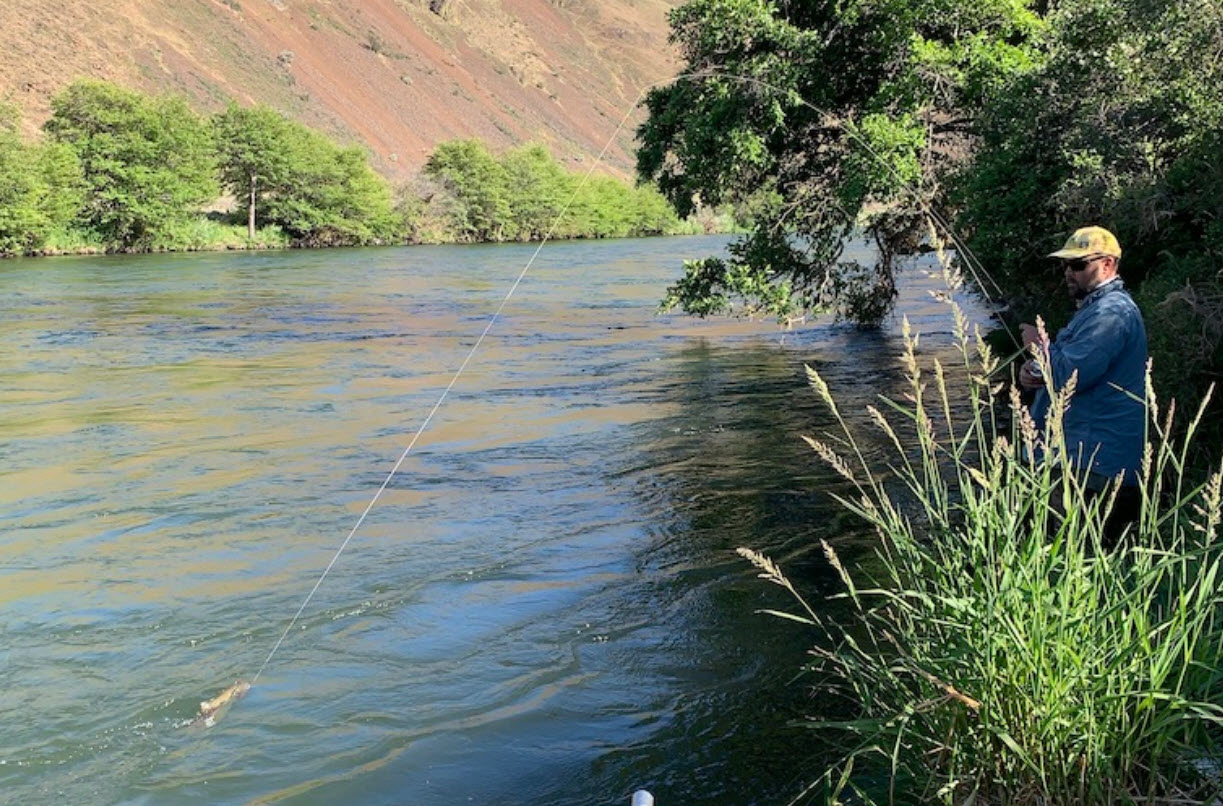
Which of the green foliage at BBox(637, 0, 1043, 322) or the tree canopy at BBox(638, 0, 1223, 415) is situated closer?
the tree canopy at BBox(638, 0, 1223, 415)

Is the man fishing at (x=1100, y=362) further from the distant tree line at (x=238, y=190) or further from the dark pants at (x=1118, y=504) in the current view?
the distant tree line at (x=238, y=190)

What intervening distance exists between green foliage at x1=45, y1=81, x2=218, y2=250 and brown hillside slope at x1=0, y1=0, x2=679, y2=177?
16003 millimetres

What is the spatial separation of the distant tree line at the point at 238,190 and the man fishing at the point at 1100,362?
157 ft

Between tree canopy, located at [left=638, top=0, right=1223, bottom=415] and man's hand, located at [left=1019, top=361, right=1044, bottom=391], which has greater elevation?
tree canopy, located at [left=638, top=0, right=1223, bottom=415]

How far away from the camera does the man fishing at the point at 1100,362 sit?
4781mm

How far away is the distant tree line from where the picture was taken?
172 feet

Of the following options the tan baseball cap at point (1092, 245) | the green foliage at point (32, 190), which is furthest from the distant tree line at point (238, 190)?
the tan baseball cap at point (1092, 245)

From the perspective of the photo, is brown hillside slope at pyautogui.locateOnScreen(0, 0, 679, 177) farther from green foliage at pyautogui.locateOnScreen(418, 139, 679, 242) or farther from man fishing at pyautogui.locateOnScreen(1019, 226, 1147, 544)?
man fishing at pyautogui.locateOnScreen(1019, 226, 1147, 544)

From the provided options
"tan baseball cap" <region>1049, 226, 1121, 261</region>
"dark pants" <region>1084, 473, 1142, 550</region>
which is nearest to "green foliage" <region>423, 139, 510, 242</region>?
"dark pants" <region>1084, 473, 1142, 550</region>

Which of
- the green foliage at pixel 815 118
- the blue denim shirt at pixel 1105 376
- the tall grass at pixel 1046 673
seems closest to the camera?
the tall grass at pixel 1046 673

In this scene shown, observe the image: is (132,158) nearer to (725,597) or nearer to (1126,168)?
(1126,168)

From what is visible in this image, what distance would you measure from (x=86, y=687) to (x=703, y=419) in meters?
7.78

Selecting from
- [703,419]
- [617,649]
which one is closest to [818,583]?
[617,649]

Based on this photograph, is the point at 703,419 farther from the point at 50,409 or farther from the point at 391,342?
the point at 391,342
